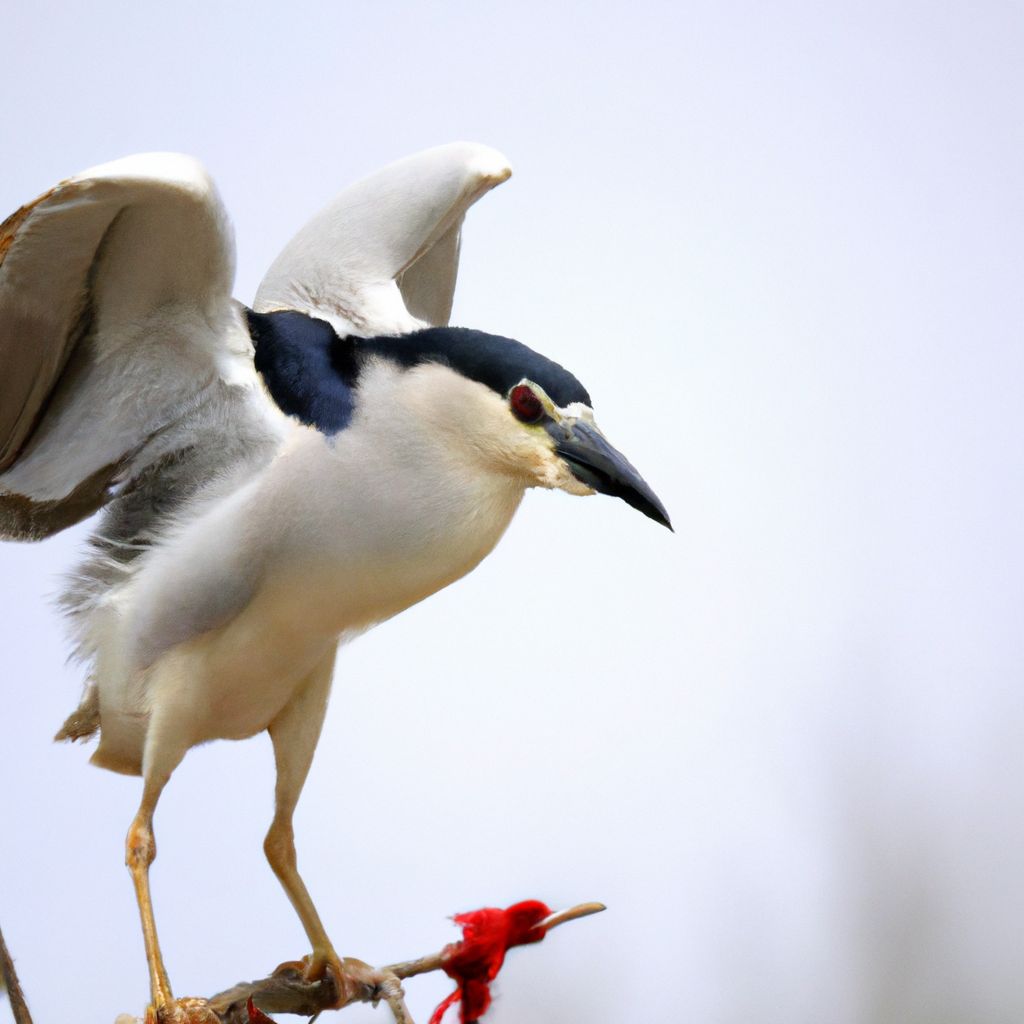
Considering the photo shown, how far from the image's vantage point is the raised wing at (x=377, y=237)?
1378 millimetres

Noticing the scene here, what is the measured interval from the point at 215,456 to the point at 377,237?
0.31m

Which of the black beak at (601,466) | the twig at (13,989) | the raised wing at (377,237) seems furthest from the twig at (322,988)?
the raised wing at (377,237)

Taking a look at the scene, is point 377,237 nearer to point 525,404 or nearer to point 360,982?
point 525,404

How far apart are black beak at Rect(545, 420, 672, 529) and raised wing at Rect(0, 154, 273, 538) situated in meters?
0.23

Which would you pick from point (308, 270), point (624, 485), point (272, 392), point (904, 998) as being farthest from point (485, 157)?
point (904, 998)

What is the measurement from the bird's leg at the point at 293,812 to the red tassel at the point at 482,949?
72 mm

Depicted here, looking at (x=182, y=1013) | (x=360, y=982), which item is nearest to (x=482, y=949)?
(x=360, y=982)

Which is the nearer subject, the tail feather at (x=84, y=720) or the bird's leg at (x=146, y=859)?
the bird's leg at (x=146, y=859)

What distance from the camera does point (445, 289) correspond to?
171cm

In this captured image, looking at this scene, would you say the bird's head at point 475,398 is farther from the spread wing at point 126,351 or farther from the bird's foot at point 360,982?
the bird's foot at point 360,982

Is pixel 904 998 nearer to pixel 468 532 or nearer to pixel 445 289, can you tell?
pixel 468 532

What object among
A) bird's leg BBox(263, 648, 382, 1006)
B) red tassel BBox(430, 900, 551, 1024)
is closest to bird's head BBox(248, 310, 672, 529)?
bird's leg BBox(263, 648, 382, 1006)

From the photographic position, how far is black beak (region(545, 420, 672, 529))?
1115 millimetres

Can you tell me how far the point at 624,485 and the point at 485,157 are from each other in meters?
0.51
